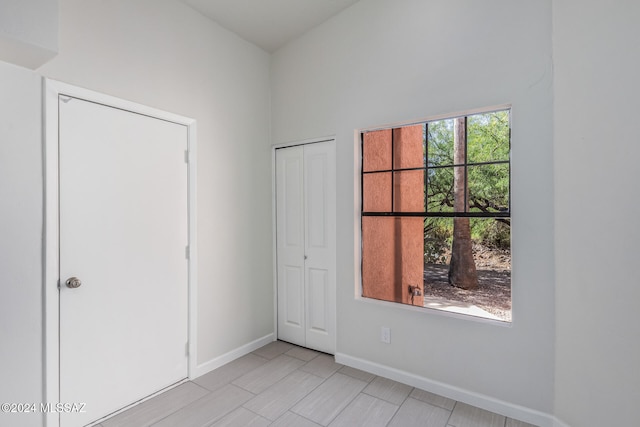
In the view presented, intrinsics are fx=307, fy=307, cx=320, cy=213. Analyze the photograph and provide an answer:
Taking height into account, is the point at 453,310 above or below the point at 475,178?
below

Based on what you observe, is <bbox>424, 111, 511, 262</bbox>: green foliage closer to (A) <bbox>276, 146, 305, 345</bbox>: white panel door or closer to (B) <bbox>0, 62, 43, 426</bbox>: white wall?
(A) <bbox>276, 146, 305, 345</bbox>: white panel door

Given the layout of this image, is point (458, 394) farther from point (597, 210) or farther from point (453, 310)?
point (597, 210)

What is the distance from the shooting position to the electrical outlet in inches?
102

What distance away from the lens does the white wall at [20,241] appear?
170 cm

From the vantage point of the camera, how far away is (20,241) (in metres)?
1.77

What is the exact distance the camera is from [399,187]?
2646 millimetres

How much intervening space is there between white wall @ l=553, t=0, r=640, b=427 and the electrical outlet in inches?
44.5

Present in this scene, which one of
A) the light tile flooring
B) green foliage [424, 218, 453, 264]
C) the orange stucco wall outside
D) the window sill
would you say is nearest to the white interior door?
the orange stucco wall outside

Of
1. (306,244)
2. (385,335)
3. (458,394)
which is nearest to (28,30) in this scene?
(306,244)

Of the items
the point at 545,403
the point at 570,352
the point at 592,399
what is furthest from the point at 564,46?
the point at 545,403

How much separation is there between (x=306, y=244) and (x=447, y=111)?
1783mm

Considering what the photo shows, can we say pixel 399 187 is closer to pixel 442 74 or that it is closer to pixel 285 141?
pixel 442 74

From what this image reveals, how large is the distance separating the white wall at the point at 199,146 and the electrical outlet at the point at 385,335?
1322mm

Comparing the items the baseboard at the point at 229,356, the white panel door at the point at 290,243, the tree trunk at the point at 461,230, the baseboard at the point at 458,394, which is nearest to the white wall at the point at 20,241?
the baseboard at the point at 229,356
